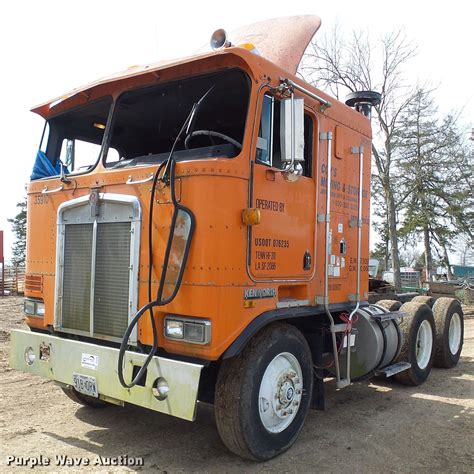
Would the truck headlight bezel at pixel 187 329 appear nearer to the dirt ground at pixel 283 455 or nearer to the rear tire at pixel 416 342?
the dirt ground at pixel 283 455

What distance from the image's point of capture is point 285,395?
4301mm

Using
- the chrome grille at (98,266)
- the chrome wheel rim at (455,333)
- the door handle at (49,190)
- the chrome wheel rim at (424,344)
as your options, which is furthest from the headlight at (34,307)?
the chrome wheel rim at (455,333)

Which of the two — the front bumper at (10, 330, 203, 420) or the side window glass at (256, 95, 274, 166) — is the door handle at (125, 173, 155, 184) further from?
the front bumper at (10, 330, 203, 420)

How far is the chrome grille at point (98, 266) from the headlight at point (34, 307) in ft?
1.23

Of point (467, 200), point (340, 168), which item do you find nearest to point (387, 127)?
point (467, 200)

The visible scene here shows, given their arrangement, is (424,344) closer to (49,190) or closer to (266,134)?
(266,134)

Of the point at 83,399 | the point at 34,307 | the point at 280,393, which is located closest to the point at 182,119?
the point at 34,307

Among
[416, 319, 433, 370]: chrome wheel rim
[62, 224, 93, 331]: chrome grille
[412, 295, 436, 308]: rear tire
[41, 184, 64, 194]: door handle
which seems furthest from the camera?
[412, 295, 436, 308]: rear tire

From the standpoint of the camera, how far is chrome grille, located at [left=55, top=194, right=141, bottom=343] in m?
4.11

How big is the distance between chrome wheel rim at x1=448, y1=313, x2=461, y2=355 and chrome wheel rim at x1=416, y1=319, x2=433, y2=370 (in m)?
1.04

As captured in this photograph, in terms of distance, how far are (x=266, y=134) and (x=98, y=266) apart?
1822 mm

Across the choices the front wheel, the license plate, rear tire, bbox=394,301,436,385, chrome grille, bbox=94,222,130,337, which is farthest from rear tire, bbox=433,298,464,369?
the license plate

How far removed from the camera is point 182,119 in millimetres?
4812

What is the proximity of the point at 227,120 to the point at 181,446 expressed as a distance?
9.82ft
